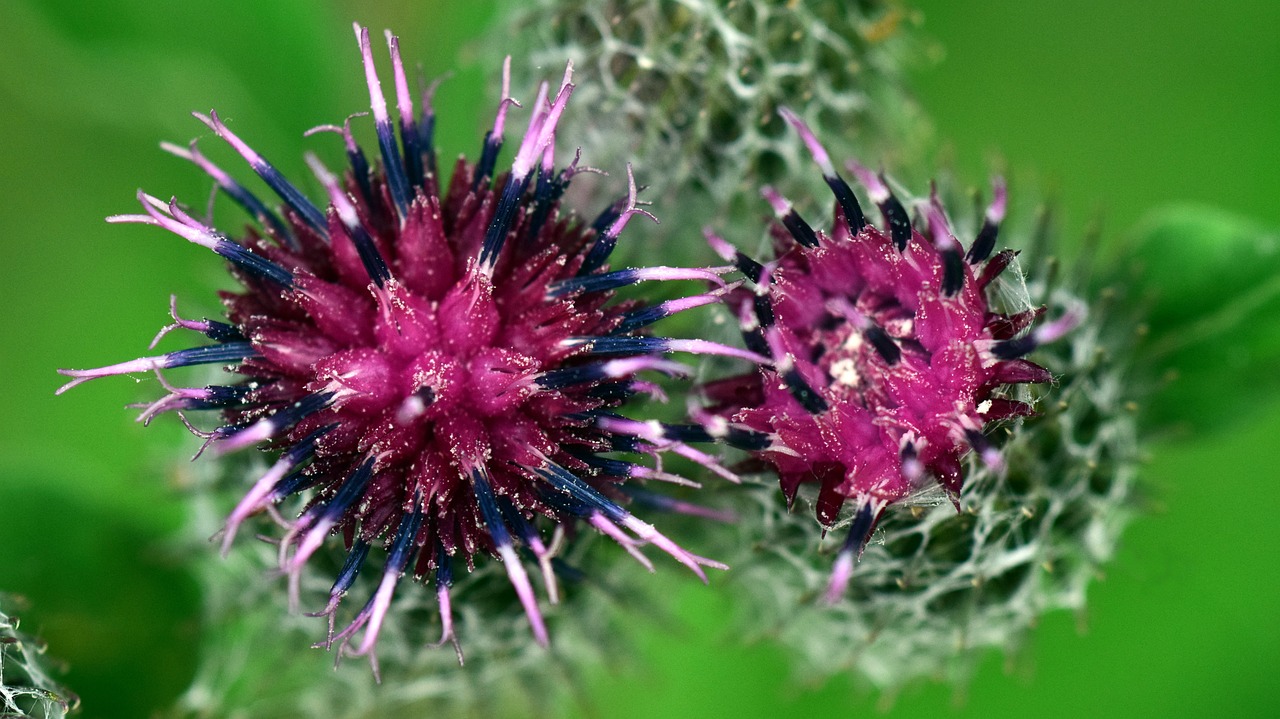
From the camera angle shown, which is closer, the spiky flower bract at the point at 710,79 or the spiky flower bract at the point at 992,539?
the spiky flower bract at the point at 992,539

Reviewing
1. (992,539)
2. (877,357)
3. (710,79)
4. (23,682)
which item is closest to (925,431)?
(877,357)

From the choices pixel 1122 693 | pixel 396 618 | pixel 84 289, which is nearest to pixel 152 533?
pixel 84 289

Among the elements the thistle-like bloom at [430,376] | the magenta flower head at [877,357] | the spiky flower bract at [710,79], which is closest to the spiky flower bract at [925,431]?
the magenta flower head at [877,357]

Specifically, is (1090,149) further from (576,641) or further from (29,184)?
(29,184)

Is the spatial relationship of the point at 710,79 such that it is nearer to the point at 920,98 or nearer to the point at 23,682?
the point at 920,98

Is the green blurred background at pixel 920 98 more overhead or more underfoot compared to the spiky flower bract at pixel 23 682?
more overhead

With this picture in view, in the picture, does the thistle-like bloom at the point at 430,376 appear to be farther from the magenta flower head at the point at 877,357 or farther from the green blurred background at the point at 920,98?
the green blurred background at the point at 920,98
